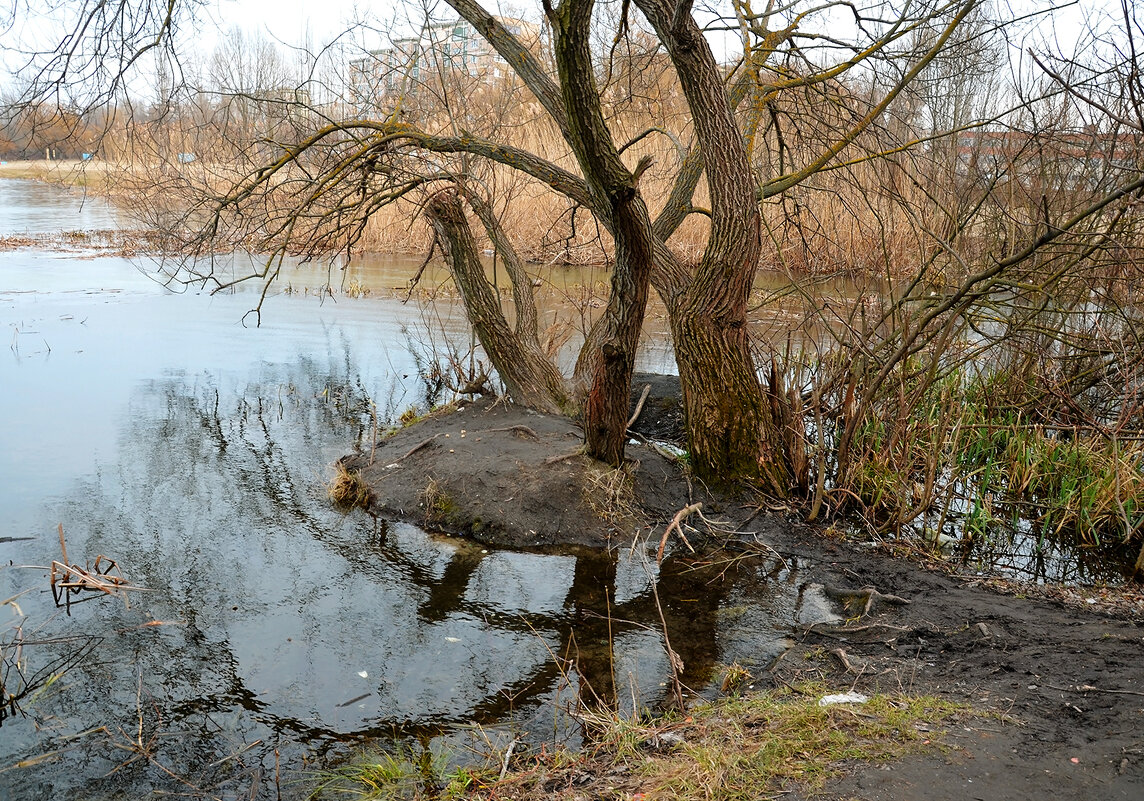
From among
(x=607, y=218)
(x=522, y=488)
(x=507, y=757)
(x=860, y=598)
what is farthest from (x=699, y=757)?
(x=607, y=218)

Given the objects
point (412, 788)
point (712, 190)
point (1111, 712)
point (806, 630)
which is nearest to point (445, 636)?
point (412, 788)

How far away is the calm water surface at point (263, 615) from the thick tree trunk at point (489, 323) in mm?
1579

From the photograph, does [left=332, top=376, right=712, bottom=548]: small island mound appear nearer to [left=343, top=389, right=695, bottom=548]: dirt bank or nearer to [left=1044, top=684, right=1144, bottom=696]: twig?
[left=343, top=389, right=695, bottom=548]: dirt bank

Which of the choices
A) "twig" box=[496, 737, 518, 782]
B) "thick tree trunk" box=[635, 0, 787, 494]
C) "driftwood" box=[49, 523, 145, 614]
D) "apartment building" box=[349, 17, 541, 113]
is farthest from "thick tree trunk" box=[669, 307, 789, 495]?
"driftwood" box=[49, 523, 145, 614]

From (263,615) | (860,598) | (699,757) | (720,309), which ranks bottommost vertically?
(263,615)

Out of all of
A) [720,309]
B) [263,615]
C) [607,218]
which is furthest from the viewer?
[720,309]

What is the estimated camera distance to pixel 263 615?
5277mm

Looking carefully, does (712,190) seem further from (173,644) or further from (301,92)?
(173,644)

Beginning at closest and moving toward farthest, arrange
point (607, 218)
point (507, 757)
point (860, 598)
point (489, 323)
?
point (507, 757)
point (860, 598)
point (607, 218)
point (489, 323)

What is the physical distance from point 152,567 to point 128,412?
12.8 feet

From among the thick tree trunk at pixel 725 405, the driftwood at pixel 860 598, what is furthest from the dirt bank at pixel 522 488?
the driftwood at pixel 860 598

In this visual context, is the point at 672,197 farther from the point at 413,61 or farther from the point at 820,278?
the point at 413,61

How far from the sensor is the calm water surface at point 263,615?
4.05 meters

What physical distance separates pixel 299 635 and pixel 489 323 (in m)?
4.08
